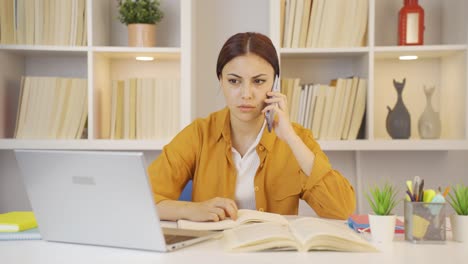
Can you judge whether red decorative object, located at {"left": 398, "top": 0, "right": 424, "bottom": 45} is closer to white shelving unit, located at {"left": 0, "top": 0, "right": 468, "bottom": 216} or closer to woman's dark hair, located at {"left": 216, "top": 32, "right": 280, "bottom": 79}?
white shelving unit, located at {"left": 0, "top": 0, "right": 468, "bottom": 216}

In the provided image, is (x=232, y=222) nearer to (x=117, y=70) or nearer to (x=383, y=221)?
(x=383, y=221)

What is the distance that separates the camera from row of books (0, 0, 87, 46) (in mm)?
2988

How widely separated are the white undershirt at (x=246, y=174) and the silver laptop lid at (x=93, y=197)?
86 cm

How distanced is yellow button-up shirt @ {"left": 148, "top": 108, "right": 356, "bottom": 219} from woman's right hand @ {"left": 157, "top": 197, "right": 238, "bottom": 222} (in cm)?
31

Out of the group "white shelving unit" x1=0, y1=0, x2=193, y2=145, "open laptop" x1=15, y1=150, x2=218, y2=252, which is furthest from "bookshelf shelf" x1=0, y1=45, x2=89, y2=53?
"open laptop" x1=15, y1=150, x2=218, y2=252

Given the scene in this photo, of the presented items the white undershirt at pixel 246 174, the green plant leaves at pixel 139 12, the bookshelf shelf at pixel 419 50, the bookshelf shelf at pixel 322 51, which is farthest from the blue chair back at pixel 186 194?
the bookshelf shelf at pixel 419 50

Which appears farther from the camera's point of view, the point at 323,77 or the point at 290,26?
the point at 323,77

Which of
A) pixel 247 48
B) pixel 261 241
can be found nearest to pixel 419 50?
pixel 247 48

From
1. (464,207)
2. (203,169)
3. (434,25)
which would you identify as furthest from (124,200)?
(434,25)

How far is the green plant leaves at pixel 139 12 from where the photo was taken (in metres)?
3.03

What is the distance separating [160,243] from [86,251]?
0.18m

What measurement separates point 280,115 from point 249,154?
0.71 ft

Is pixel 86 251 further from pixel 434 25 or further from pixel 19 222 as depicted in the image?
pixel 434 25

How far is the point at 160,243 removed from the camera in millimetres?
1334
